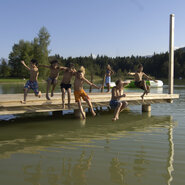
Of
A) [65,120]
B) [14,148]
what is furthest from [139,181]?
[65,120]

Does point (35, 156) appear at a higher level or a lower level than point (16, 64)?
lower

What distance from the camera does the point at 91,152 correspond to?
7.48 metres

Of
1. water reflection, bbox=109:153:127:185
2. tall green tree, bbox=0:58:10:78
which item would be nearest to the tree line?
tall green tree, bbox=0:58:10:78

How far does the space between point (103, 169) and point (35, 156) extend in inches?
84.3

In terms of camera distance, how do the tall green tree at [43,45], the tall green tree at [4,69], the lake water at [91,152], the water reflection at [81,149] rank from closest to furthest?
the lake water at [91,152], the water reflection at [81,149], the tall green tree at [43,45], the tall green tree at [4,69]

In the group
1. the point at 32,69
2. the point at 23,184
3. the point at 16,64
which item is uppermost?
the point at 16,64

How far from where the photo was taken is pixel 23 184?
17.4 feet

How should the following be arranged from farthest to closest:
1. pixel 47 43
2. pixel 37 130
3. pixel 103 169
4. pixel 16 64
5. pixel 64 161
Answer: pixel 16 64 → pixel 47 43 → pixel 37 130 → pixel 64 161 → pixel 103 169

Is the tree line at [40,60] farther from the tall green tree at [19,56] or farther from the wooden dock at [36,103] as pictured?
the wooden dock at [36,103]

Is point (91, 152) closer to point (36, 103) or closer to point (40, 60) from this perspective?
point (36, 103)

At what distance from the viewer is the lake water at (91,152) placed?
18.5ft

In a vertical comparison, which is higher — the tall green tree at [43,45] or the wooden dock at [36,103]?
the tall green tree at [43,45]

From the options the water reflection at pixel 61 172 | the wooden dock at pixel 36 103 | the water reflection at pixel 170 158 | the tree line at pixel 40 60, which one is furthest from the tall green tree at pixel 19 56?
the water reflection at pixel 61 172

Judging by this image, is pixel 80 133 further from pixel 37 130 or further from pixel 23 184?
pixel 23 184
